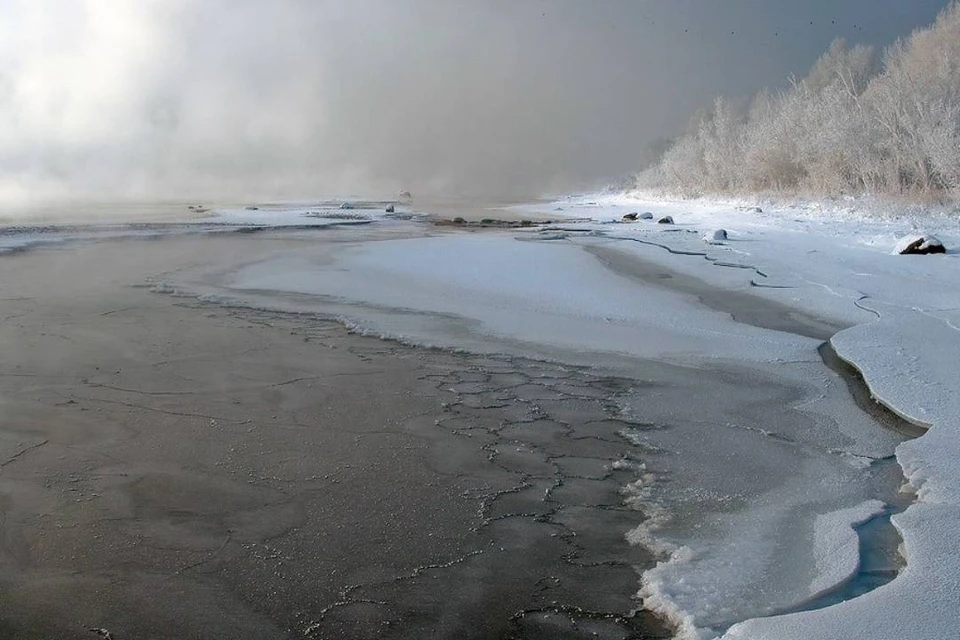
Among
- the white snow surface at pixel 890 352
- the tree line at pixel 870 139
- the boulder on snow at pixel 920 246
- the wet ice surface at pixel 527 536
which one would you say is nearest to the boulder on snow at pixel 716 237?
the white snow surface at pixel 890 352

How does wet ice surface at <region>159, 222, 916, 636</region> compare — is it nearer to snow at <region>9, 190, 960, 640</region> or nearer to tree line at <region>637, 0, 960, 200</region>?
snow at <region>9, 190, 960, 640</region>

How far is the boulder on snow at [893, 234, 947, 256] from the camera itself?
13797 mm

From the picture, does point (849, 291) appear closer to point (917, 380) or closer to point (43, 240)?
point (917, 380)

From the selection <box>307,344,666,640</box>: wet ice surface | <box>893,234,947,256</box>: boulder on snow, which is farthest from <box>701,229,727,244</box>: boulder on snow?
<box>307,344,666,640</box>: wet ice surface

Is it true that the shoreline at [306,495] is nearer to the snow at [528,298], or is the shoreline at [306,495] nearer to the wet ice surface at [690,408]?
the wet ice surface at [690,408]

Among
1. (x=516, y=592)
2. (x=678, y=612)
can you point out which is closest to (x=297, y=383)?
(x=516, y=592)

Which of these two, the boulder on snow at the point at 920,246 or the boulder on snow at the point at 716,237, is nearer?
the boulder on snow at the point at 920,246

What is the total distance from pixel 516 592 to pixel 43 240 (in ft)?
62.8

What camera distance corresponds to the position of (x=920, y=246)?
45.8 ft

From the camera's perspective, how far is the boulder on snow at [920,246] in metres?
13.8

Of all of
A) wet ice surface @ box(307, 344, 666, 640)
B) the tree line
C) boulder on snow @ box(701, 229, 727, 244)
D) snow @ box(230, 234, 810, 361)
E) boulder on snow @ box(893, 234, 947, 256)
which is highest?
the tree line

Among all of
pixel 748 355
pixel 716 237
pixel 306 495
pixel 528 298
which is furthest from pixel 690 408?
pixel 716 237

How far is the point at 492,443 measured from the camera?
5.04m

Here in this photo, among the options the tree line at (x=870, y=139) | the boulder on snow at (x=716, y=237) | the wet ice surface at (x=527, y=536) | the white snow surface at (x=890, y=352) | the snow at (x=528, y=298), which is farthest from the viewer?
the tree line at (x=870, y=139)
